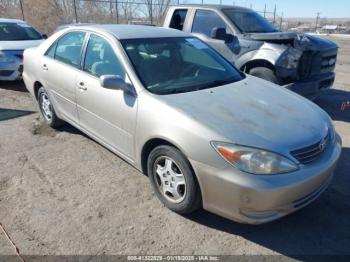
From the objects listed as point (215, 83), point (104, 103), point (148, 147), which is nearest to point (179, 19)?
point (215, 83)

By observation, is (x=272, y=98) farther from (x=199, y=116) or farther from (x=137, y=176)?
(x=137, y=176)

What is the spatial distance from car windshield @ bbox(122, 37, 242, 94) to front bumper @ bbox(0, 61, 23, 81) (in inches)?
199

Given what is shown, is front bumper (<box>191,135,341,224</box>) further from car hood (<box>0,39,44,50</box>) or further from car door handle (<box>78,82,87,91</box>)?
car hood (<box>0,39,44,50</box>)

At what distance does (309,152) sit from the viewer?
289 centimetres

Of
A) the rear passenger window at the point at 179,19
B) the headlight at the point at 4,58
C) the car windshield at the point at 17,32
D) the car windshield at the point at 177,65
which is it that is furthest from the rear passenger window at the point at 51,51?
the car windshield at the point at 17,32

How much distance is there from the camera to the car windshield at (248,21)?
6.74 m

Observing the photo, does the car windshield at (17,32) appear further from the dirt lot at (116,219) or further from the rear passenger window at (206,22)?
the dirt lot at (116,219)

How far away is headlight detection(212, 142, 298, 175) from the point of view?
2.68m

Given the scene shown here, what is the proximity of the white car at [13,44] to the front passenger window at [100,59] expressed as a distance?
14.8 feet

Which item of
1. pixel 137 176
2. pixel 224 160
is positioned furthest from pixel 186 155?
pixel 137 176

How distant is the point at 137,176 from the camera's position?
399cm

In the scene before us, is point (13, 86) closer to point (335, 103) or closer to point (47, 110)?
point (47, 110)

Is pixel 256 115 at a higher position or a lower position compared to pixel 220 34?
lower

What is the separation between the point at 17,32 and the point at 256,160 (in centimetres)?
841
